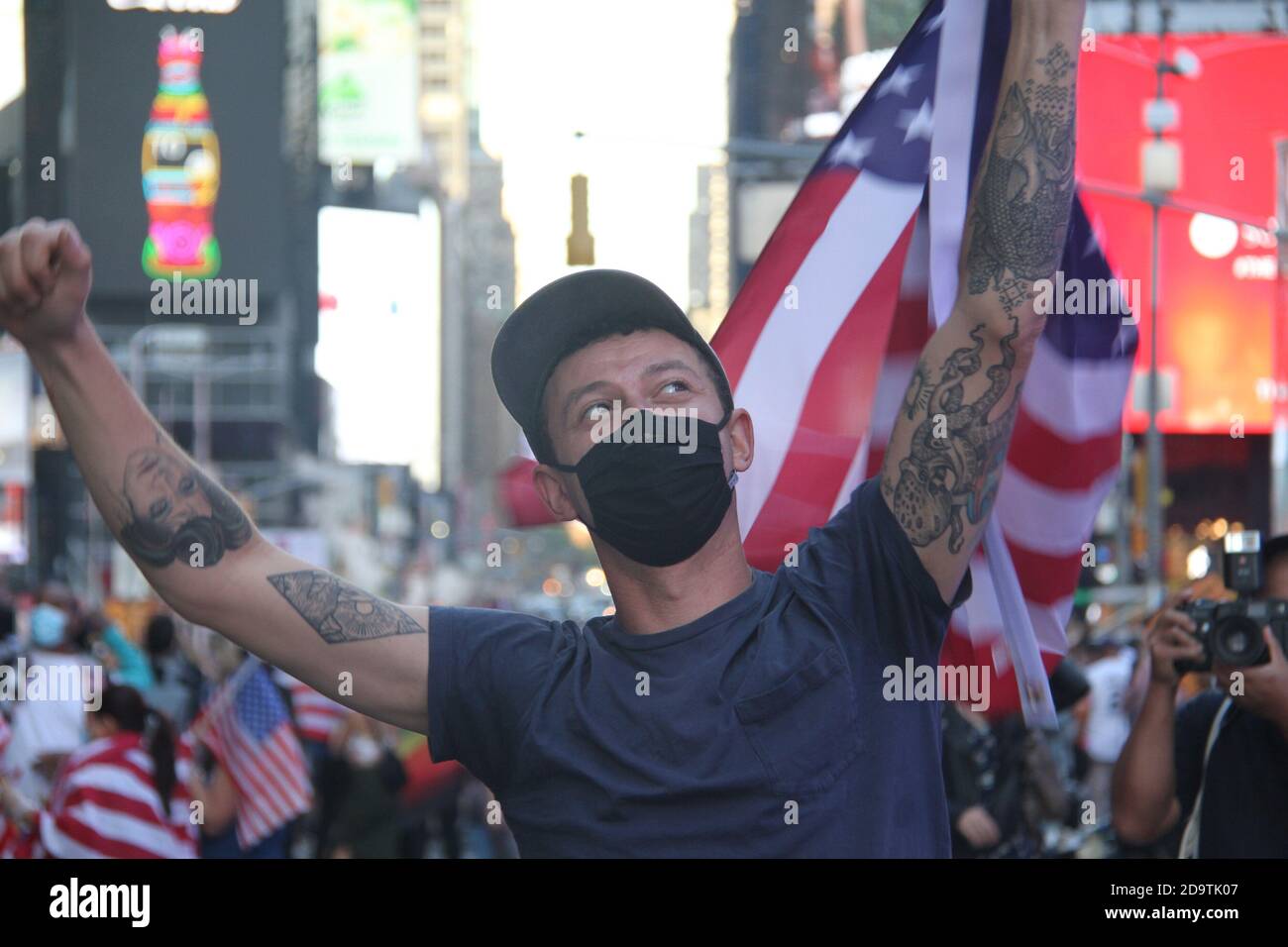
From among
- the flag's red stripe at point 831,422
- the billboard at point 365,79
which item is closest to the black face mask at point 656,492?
the flag's red stripe at point 831,422

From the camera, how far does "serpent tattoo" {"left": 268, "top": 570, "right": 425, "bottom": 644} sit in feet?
10.3

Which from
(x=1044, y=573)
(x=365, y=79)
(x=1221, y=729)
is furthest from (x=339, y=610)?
(x=365, y=79)

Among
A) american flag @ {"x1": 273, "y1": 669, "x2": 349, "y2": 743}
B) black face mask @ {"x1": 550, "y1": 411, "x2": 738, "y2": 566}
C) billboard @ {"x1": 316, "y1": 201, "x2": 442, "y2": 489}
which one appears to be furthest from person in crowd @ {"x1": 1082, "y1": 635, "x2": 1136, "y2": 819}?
billboard @ {"x1": 316, "y1": 201, "x2": 442, "y2": 489}

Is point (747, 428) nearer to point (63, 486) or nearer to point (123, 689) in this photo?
point (123, 689)

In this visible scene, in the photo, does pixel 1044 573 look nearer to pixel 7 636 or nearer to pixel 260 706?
pixel 260 706

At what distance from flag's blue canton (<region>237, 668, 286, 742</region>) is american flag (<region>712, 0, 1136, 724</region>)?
5010mm

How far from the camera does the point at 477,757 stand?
3.13m

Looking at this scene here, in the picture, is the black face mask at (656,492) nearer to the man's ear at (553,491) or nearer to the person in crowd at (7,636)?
the man's ear at (553,491)

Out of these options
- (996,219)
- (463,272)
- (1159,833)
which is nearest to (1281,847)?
(1159,833)

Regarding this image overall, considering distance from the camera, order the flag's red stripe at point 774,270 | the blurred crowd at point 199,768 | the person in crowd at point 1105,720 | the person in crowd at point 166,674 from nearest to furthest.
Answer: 1. the flag's red stripe at point 774,270
2. the blurred crowd at point 199,768
3. the person in crowd at point 166,674
4. the person in crowd at point 1105,720

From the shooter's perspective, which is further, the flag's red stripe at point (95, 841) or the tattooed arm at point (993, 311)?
the flag's red stripe at point (95, 841)

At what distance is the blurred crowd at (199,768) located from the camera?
7457mm

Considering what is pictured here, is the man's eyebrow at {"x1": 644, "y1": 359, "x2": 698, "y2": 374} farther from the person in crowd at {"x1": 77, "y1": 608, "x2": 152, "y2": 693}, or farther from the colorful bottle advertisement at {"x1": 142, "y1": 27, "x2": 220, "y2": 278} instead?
the colorful bottle advertisement at {"x1": 142, "y1": 27, "x2": 220, "y2": 278}

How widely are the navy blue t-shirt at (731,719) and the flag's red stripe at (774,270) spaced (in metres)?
1.39
